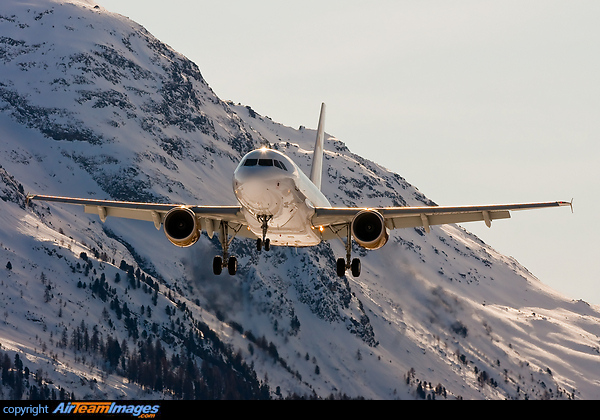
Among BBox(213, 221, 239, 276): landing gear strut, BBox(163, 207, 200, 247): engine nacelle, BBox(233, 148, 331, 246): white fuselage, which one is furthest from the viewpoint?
BBox(213, 221, 239, 276): landing gear strut

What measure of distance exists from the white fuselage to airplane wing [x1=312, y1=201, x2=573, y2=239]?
1.09 meters

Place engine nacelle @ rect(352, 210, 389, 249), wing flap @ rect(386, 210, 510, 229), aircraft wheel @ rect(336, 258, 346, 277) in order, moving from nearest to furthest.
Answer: engine nacelle @ rect(352, 210, 389, 249) → aircraft wheel @ rect(336, 258, 346, 277) → wing flap @ rect(386, 210, 510, 229)

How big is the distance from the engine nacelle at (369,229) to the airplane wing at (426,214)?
53 cm

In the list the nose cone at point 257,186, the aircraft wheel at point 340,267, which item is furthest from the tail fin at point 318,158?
the nose cone at point 257,186

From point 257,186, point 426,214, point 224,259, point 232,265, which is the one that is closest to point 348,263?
point 426,214

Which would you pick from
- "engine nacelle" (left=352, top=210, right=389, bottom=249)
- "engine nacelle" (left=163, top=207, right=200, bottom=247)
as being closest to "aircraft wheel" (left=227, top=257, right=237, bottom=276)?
"engine nacelle" (left=163, top=207, right=200, bottom=247)

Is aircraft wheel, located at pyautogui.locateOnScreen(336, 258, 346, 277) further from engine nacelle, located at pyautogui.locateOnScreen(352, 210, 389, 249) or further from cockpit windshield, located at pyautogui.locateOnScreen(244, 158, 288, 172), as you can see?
cockpit windshield, located at pyautogui.locateOnScreen(244, 158, 288, 172)

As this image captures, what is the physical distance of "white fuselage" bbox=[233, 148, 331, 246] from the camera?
4997 cm

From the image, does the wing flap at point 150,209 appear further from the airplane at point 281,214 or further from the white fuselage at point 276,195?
the white fuselage at point 276,195

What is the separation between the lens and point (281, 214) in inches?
2088
